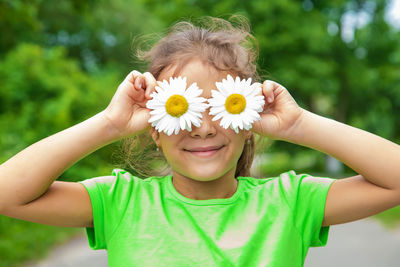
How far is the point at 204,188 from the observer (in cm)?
235

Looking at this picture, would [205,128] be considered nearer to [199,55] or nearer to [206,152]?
[206,152]

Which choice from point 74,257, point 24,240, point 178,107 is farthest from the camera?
point 24,240

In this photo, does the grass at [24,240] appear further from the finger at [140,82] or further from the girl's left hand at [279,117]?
the girl's left hand at [279,117]

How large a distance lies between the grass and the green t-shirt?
4570 millimetres

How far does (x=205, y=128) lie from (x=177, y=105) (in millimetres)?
168

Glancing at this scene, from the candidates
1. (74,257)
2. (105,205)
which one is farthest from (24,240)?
(105,205)

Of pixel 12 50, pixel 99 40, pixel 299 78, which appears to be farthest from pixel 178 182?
pixel 99 40

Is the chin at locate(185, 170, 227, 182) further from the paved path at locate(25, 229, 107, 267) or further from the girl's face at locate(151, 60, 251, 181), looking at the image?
the paved path at locate(25, 229, 107, 267)

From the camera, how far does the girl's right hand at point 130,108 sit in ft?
7.23

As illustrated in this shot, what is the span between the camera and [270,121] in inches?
89.3

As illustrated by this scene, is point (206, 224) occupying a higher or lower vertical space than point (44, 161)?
lower

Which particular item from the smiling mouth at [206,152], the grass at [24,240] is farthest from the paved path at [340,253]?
the smiling mouth at [206,152]

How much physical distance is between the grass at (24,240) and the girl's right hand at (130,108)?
473 centimetres

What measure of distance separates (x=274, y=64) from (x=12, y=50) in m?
10.7
